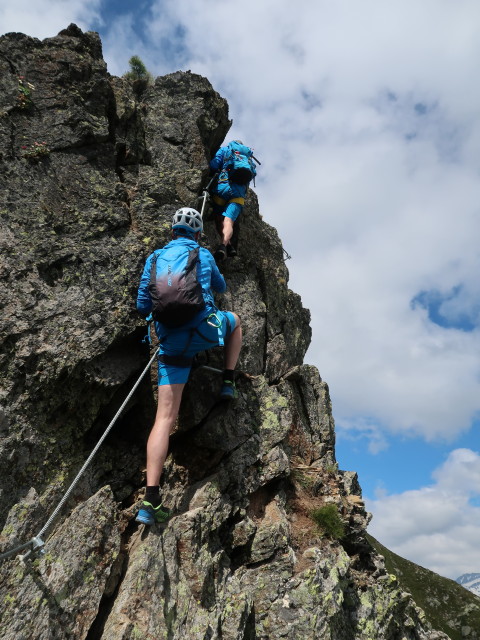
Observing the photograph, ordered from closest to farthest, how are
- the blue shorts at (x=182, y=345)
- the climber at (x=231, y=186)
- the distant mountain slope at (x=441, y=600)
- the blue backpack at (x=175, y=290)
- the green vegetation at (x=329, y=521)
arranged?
the blue backpack at (x=175, y=290), the blue shorts at (x=182, y=345), the green vegetation at (x=329, y=521), the climber at (x=231, y=186), the distant mountain slope at (x=441, y=600)

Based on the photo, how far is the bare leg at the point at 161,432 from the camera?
8109 millimetres

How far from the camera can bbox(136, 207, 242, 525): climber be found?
8.19 meters

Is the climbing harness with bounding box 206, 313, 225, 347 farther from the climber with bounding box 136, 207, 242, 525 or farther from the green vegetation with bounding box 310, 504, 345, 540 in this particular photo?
the green vegetation with bounding box 310, 504, 345, 540

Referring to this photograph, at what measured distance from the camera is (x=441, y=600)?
136ft

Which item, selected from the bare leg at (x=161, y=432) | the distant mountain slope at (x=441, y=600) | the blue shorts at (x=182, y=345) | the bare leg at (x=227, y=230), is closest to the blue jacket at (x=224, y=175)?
the bare leg at (x=227, y=230)

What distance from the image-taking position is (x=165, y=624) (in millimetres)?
7461

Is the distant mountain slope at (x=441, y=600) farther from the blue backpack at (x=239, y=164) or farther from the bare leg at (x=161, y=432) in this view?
the bare leg at (x=161, y=432)

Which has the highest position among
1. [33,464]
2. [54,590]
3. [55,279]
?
[55,279]

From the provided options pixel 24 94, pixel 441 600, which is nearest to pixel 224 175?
pixel 24 94

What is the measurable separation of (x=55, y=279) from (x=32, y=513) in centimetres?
462

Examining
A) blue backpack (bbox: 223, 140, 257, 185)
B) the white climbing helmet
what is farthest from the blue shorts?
blue backpack (bbox: 223, 140, 257, 185)

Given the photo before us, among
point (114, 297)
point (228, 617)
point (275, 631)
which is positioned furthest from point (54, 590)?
point (114, 297)

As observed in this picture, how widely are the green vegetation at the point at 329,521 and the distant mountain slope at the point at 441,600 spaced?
31026 mm

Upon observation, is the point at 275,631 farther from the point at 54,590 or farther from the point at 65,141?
the point at 65,141
